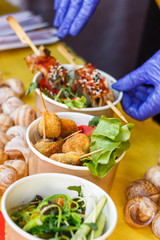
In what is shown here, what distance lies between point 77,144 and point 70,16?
32.6 inches

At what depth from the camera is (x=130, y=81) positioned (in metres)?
1.35

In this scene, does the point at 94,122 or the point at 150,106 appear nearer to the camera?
the point at 94,122

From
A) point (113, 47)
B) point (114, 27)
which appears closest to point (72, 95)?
point (113, 47)

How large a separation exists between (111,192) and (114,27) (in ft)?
10.2

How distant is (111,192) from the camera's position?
1.10 meters

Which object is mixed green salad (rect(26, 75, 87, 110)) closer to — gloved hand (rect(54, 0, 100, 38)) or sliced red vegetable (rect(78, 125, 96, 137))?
sliced red vegetable (rect(78, 125, 96, 137))

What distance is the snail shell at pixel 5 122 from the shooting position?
49.4 inches

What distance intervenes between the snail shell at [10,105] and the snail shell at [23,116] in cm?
6

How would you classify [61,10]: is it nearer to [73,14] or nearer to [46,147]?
[73,14]

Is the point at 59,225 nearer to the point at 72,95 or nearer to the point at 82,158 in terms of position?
the point at 82,158

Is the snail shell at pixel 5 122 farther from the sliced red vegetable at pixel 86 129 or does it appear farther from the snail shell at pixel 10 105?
the sliced red vegetable at pixel 86 129

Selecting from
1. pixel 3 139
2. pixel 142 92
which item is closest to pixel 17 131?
pixel 3 139

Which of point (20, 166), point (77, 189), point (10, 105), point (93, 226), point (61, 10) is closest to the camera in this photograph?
point (93, 226)

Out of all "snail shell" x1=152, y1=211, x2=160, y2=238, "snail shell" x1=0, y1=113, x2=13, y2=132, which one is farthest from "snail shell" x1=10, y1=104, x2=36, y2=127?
"snail shell" x1=152, y1=211, x2=160, y2=238
